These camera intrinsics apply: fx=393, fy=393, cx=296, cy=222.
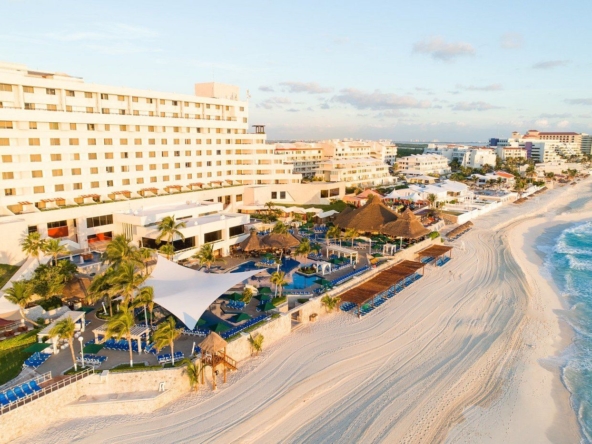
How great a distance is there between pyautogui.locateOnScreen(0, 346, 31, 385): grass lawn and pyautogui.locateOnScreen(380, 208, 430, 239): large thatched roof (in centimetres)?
3439

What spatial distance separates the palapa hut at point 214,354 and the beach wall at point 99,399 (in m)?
1.29

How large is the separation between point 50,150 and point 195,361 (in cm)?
3264

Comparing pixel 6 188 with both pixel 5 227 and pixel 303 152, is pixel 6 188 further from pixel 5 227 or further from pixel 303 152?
pixel 303 152

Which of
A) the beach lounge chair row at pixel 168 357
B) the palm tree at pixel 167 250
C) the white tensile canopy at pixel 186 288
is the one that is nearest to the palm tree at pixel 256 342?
the white tensile canopy at pixel 186 288

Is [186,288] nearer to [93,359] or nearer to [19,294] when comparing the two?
[93,359]

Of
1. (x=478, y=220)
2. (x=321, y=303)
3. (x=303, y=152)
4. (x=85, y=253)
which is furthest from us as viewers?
(x=303, y=152)

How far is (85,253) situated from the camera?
36.1m

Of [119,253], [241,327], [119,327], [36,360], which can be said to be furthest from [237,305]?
[36,360]

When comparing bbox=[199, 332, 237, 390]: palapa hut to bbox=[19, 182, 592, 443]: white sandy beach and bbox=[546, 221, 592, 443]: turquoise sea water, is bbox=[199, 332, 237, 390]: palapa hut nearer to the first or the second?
bbox=[19, 182, 592, 443]: white sandy beach

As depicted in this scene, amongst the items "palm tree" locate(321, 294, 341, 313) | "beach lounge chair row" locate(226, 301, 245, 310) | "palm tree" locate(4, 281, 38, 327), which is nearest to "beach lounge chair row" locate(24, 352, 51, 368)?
"palm tree" locate(4, 281, 38, 327)

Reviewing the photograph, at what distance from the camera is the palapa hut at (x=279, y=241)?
1442 inches

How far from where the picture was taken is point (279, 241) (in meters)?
36.9

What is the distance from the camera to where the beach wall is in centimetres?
1639

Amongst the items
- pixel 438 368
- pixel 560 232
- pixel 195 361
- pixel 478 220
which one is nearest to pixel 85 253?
pixel 195 361
